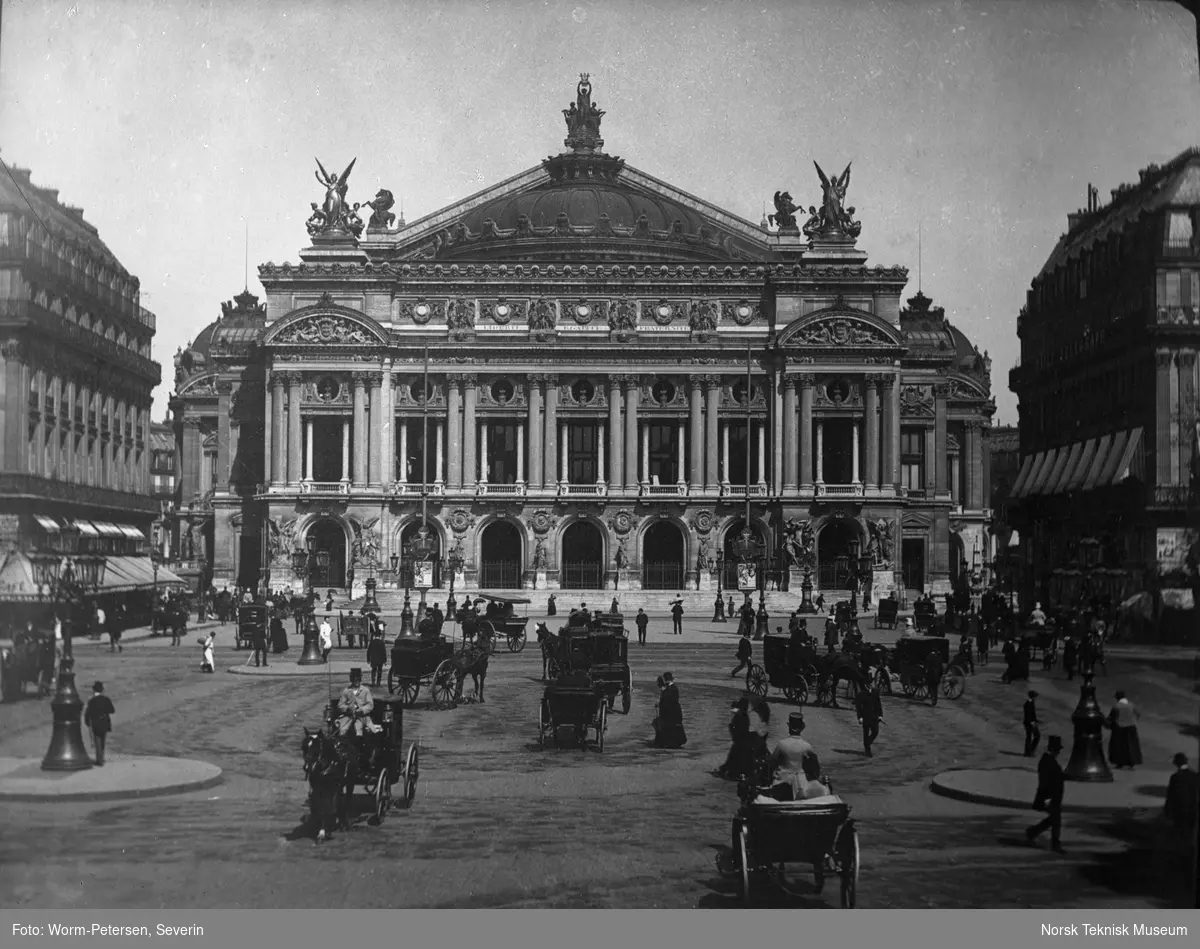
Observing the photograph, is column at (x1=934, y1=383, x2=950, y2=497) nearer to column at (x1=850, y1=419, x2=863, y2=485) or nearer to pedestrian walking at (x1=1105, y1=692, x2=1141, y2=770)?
column at (x1=850, y1=419, x2=863, y2=485)

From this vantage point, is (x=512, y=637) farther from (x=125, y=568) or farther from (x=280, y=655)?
(x=125, y=568)

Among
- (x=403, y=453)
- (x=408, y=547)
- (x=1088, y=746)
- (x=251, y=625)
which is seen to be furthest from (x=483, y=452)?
(x=1088, y=746)

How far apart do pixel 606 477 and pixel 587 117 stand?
142 ft

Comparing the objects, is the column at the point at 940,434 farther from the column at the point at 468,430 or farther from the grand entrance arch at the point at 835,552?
the column at the point at 468,430

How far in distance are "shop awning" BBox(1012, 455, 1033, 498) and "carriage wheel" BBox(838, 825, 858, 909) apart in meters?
15.1

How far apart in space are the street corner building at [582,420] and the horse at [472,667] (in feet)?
148

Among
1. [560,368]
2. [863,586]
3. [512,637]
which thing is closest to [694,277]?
[560,368]

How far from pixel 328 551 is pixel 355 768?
59.2 meters

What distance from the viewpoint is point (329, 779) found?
20.5m

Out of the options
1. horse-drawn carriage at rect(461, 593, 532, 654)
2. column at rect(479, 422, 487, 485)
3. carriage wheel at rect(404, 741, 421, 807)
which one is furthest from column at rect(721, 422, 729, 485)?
carriage wheel at rect(404, 741, 421, 807)

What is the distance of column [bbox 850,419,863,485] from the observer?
8050cm

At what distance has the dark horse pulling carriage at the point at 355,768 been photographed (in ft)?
67.2

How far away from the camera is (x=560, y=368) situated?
8069 centimetres

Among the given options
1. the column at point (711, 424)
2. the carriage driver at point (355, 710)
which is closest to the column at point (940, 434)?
the column at point (711, 424)
